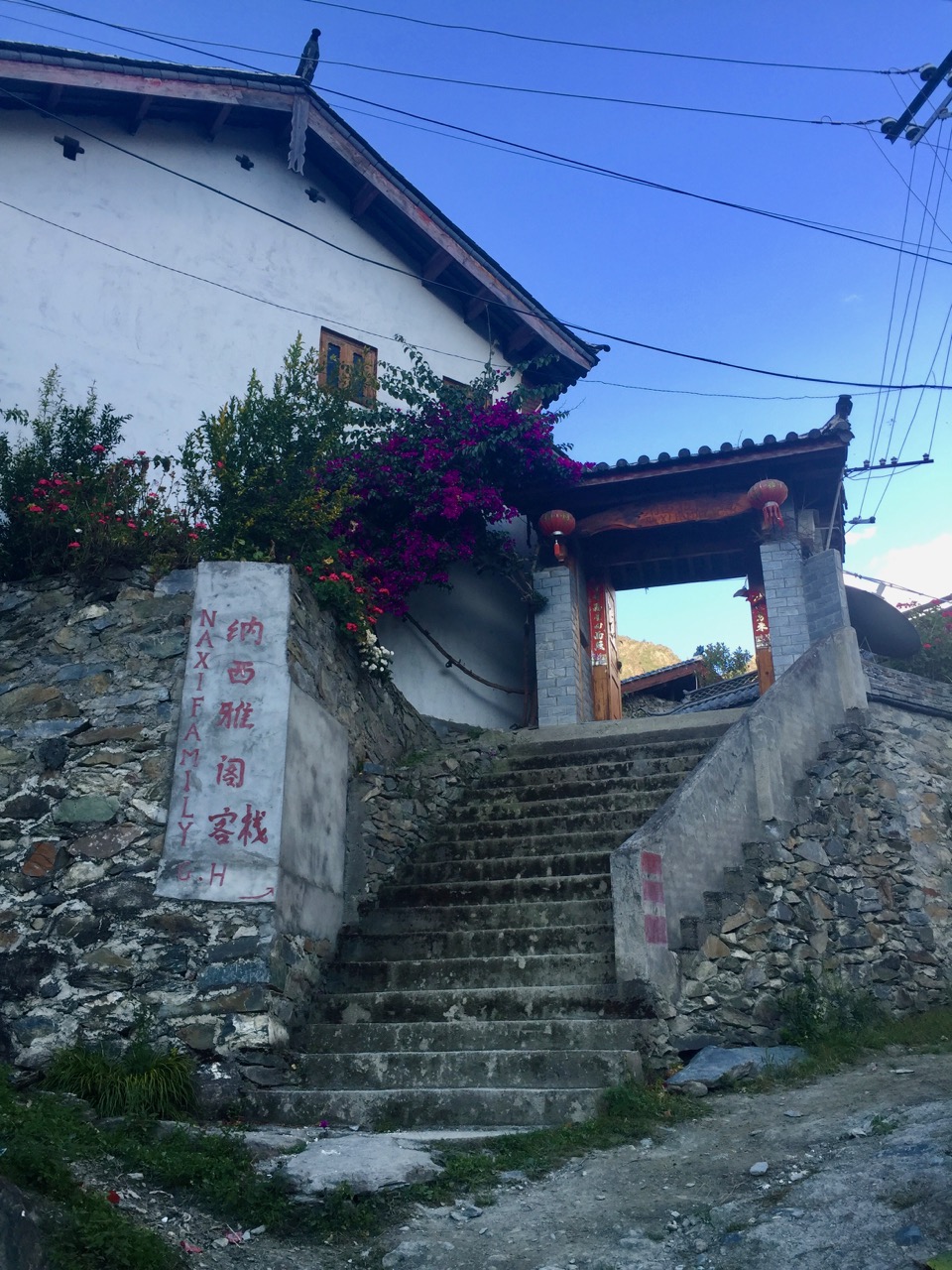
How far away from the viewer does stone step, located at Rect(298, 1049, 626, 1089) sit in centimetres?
625

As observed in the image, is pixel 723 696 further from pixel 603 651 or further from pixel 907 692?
pixel 907 692

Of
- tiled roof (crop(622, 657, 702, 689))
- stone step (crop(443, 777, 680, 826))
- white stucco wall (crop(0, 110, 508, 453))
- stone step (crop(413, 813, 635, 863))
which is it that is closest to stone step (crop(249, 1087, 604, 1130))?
stone step (crop(413, 813, 635, 863))

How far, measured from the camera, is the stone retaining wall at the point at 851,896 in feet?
24.2

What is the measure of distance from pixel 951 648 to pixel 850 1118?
8.39m

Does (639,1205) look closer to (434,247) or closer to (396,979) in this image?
(396,979)

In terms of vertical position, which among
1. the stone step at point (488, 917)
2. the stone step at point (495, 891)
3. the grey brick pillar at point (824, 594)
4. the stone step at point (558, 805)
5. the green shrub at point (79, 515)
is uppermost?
the grey brick pillar at point (824, 594)

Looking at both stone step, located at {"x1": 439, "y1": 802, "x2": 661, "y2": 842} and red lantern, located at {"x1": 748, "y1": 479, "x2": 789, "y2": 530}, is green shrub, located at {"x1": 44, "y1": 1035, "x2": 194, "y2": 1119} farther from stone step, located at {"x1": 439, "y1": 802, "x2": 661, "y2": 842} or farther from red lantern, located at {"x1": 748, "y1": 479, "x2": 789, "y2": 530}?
red lantern, located at {"x1": 748, "y1": 479, "x2": 789, "y2": 530}

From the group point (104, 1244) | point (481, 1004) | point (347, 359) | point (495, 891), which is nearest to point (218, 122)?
point (347, 359)

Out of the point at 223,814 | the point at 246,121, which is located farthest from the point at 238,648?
the point at 246,121

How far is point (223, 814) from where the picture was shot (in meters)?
7.13

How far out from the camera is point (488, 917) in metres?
7.96

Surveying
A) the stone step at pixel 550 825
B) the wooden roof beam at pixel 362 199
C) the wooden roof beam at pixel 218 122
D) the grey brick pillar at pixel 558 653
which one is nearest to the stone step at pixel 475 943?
the stone step at pixel 550 825

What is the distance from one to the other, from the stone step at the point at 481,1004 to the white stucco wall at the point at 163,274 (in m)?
6.09

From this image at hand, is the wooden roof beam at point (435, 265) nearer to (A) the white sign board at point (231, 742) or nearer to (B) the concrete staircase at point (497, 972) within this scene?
(B) the concrete staircase at point (497, 972)
